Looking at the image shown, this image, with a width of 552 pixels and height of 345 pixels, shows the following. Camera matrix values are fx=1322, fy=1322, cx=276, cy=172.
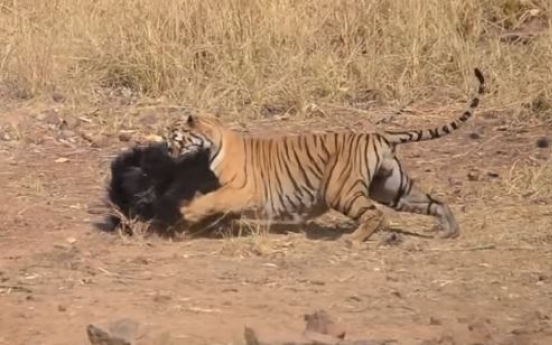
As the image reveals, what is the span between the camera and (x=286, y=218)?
7059mm

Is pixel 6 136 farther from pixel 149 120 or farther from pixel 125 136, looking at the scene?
pixel 149 120

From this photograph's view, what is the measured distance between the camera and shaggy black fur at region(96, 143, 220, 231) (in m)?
6.96

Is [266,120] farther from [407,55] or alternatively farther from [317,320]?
[317,320]

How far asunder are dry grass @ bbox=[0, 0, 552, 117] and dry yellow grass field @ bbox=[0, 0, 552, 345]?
2 cm

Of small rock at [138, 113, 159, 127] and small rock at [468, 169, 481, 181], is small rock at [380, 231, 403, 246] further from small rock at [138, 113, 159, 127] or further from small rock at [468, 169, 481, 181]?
small rock at [138, 113, 159, 127]

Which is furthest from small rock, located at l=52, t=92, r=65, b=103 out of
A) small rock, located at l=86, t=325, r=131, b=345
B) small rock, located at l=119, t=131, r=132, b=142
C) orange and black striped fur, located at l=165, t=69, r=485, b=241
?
small rock, located at l=86, t=325, r=131, b=345

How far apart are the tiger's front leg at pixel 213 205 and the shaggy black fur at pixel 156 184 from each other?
0.26 feet

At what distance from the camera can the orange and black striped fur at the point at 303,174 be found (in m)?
6.85

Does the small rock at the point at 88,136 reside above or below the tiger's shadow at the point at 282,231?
above

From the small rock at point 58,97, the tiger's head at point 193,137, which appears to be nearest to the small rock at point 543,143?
the tiger's head at point 193,137

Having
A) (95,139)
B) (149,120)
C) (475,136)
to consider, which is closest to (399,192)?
(475,136)

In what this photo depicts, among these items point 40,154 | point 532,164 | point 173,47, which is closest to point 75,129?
point 40,154

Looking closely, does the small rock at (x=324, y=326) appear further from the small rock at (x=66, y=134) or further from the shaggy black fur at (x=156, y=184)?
the small rock at (x=66, y=134)

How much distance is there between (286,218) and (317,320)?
2.12 m
